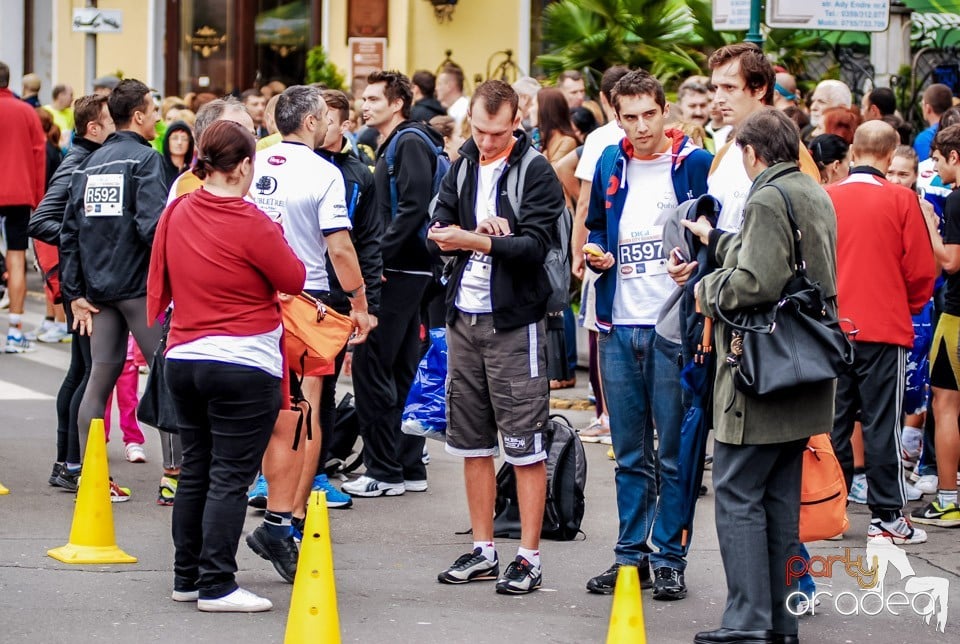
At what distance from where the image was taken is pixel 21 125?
1380cm

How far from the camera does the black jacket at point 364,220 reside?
773 cm

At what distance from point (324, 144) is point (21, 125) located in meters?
6.77

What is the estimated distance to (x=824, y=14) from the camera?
423 inches

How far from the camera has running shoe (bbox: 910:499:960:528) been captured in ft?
25.9

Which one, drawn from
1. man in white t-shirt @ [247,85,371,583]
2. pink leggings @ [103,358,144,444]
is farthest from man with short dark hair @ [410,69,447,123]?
man in white t-shirt @ [247,85,371,583]

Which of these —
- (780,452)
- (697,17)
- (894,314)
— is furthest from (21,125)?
(780,452)

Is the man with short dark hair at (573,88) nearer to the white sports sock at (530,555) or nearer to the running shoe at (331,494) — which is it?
the running shoe at (331,494)

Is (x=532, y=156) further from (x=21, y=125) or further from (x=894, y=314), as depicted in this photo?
(x=21, y=125)

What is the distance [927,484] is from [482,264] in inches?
135

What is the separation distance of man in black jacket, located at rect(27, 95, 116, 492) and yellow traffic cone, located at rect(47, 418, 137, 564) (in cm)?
135

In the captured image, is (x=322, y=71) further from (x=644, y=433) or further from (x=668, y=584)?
(x=668, y=584)

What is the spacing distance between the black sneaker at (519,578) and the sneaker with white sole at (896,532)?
1909 mm

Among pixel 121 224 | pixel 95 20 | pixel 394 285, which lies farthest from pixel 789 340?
pixel 95 20

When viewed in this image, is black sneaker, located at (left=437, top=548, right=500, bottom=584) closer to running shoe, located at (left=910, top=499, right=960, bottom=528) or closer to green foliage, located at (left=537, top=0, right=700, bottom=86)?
running shoe, located at (left=910, top=499, right=960, bottom=528)
